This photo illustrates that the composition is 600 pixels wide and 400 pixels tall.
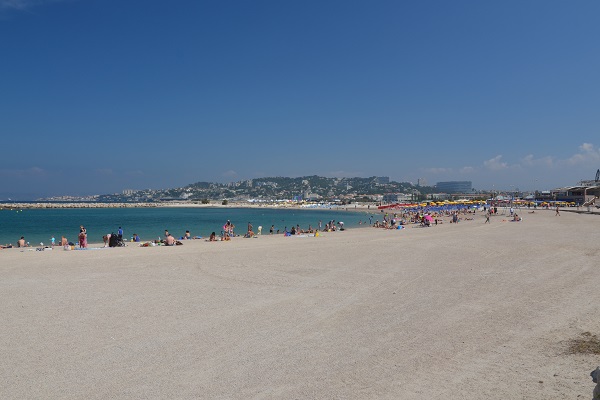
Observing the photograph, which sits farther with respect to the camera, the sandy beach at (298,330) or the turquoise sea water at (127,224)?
the turquoise sea water at (127,224)

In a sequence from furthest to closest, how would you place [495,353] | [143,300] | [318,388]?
[143,300] < [495,353] < [318,388]

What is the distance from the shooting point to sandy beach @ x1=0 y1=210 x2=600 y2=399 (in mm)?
4707

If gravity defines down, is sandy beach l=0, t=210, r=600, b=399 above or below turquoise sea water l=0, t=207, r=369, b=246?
above

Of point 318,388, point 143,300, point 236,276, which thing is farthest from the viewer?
point 236,276

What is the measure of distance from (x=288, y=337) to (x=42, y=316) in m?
4.50

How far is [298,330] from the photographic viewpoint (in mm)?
6668

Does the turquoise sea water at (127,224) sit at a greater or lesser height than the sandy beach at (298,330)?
lesser

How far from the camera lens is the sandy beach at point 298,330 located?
4.71 meters

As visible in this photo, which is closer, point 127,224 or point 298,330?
point 298,330

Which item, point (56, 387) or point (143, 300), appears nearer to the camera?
point (56, 387)

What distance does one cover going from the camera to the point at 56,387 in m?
4.68

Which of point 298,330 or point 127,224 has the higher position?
point 298,330

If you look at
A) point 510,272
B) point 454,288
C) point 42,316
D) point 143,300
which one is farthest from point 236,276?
point 510,272

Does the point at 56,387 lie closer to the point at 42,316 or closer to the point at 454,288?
the point at 42,316
